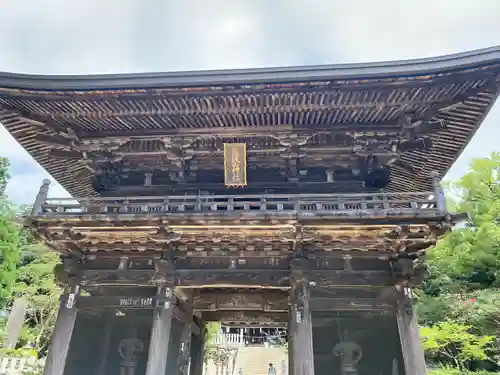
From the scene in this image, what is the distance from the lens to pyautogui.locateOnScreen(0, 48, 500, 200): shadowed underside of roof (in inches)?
285

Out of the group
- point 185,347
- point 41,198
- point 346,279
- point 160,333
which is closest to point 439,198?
point 346,279

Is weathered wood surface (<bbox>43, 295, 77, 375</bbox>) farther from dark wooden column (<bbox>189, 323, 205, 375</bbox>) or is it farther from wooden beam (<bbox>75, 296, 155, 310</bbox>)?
dark wooden column (<bbox>189, 323, 205, 375</bbox>)

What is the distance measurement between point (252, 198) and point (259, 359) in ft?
62.8

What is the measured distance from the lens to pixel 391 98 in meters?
7.65

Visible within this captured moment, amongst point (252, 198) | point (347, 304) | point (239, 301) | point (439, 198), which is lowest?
point (347, 304)

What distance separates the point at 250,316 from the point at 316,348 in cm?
373

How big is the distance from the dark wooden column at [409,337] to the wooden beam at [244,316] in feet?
16.9

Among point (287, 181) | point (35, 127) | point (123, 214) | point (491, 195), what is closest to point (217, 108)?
point (287, 181)

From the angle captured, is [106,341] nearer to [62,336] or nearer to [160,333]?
[62,336]

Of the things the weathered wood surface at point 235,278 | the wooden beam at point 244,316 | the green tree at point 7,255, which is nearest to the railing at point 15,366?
the green tree at point 7,255

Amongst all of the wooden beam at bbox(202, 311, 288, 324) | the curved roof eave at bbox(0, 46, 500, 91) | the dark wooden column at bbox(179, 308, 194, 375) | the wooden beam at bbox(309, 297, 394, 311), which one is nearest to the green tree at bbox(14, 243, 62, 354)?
the wooden beam at bbox(202, 311, 288, 324)

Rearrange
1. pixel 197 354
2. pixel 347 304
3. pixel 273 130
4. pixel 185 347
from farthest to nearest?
pixel 197 354
pixel 185 347
pixel 273 130
pixel 347 304

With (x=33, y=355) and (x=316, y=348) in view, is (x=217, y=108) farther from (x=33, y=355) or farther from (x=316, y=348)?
(x=33, y=355)

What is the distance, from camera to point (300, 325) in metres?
7.21
